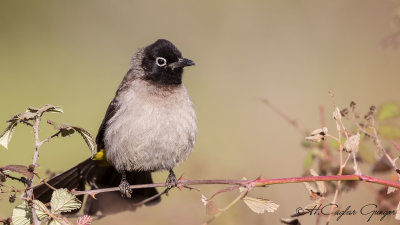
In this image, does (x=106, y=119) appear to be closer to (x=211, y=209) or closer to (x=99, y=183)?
(x=99, y=183)

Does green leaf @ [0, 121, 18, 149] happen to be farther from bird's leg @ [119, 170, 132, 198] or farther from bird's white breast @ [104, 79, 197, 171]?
bird's white breast @ [104, 79, 197, 171]

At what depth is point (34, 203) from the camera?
5.57ft

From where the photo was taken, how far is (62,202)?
68.6 inches

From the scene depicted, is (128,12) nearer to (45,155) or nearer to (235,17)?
(235,17)

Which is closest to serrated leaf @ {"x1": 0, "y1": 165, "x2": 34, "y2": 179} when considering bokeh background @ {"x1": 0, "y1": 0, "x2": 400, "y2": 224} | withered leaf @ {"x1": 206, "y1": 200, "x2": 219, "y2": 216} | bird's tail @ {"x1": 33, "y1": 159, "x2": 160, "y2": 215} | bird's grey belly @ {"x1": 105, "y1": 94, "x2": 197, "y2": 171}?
withered leaf @ {"x1": 206, "y1": 200, "x2": 219, "y2": 216}

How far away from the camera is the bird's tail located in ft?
10.1

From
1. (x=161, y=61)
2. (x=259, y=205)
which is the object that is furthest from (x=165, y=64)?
(x=259, y=205)

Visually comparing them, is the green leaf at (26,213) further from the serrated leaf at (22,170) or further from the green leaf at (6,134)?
the green leaf at (6,134)

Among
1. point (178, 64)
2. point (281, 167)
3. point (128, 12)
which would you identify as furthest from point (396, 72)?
point (128, 12)

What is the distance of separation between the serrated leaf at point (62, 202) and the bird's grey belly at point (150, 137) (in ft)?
4.95

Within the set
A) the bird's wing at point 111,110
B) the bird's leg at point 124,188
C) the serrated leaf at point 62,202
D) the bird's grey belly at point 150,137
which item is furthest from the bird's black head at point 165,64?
the serrated leaf at point 62,202

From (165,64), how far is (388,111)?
1834mm

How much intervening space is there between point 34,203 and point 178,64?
208 centimetres

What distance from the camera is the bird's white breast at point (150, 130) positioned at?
3.29 metres
